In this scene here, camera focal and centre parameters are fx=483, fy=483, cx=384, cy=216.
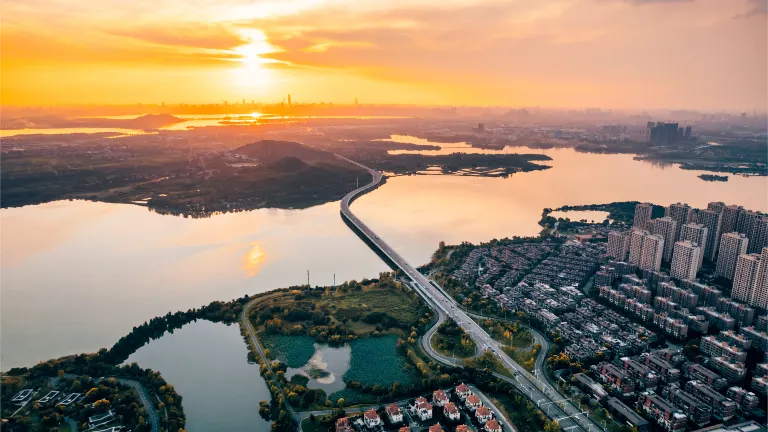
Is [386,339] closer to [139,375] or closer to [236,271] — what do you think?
[139,375]

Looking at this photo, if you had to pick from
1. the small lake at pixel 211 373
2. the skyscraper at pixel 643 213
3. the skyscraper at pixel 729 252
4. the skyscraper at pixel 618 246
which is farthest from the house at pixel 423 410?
the skyscraper at pixel 643 213

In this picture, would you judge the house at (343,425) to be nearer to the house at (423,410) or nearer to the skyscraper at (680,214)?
the house at (423,410)

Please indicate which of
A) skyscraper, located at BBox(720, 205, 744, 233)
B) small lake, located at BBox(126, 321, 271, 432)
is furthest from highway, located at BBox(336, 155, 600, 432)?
skyscraper, located at BBox(720, 205, 744, 233)

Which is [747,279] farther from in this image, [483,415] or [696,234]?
[483,415]

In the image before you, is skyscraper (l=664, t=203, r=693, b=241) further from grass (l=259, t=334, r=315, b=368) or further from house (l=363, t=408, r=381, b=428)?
house (l=363, t=408, r=381, b=428)

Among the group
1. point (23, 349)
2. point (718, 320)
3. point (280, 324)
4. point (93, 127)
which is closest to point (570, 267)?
point (718, 320)
